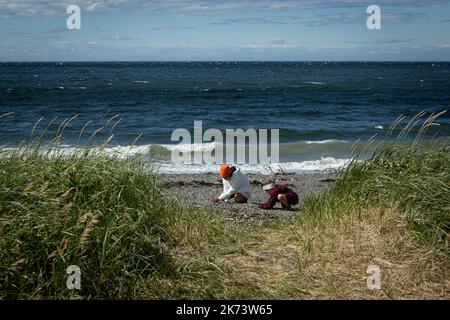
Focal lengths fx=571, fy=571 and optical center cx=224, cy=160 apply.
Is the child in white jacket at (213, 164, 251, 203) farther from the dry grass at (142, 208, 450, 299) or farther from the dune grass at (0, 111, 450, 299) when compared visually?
the dry grass at (142, 208, 450, 299)

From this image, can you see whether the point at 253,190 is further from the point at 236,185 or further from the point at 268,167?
the point at 268,167

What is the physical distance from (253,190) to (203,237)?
5486 millimetres

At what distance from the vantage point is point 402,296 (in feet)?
15.2

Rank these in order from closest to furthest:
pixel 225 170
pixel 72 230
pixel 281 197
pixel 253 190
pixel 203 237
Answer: pixel 72 230 → pixel 203 237 → pixel 281 197 → pixel 225 170 → pixel 253 190

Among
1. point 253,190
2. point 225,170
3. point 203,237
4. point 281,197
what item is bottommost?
point 253,190

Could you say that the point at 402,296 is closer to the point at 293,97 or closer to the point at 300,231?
the point at 300,231

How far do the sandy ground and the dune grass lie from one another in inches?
63.4

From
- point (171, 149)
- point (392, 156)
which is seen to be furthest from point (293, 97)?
point (392, 156)

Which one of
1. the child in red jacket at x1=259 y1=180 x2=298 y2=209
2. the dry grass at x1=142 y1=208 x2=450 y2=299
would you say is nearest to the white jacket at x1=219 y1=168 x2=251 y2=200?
the child in red jacket at x1=259 y1=180 x2=298 y2=209

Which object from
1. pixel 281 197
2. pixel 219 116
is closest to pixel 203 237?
pixel 281 197

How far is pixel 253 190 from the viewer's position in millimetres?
11070

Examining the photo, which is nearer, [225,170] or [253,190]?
[225,170]

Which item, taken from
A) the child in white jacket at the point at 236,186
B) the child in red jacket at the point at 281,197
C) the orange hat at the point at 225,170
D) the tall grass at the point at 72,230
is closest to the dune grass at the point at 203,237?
the tall grass at the point at 72,230

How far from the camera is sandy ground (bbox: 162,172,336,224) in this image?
26.2 ft
